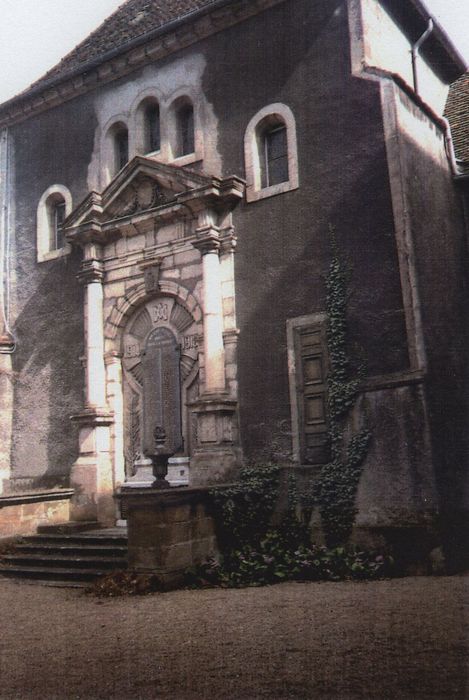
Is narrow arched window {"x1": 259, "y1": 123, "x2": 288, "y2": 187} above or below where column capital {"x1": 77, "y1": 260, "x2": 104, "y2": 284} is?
above

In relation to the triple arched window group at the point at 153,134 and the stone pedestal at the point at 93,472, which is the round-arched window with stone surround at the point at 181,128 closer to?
the triple arched window group at the point at 153,134

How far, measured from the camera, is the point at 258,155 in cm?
1007

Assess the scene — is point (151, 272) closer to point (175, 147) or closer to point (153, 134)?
point (175, 147)

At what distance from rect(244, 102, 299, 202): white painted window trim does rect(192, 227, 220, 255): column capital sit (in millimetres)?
706

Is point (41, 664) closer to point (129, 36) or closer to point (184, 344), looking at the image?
point (184, 344)

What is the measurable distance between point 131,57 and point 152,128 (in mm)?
1165

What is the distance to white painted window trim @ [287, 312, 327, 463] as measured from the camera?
895 cm

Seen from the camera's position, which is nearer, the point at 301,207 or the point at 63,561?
the point at 63,561

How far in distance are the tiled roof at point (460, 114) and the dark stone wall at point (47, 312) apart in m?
6.12

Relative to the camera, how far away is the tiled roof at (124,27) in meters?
11.5

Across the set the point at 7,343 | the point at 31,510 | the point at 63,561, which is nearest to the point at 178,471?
the point at 63,561

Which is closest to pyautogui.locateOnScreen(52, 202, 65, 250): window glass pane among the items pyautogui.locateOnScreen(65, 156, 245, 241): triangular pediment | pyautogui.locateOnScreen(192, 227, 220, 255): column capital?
pyautogui.locateOnScreen(65, 156, 245, 241): triangular pediment

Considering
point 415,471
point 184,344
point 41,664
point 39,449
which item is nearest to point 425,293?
point 415,471

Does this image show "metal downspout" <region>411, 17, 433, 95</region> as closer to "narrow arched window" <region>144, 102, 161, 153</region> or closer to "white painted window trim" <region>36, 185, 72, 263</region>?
"narrow arched window" <region>144, 102, 161, 153</region>
